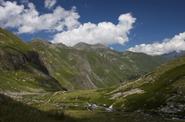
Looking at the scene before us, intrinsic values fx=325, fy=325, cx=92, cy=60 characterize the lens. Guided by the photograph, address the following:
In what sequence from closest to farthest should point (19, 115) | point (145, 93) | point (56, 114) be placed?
point (19, 115) < point (56, 114) < point (145, 93)

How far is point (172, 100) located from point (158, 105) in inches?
248

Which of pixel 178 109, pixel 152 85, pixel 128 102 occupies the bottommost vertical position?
pixel 178 109

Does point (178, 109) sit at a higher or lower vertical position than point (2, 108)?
higher

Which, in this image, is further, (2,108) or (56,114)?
(56,114)

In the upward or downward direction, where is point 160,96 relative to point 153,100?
upward

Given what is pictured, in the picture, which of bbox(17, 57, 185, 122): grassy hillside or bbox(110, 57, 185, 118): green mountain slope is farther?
bbox(110, 57, 185, 118): green mountain slope

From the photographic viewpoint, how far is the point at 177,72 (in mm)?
184125

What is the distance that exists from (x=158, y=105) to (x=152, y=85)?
47.2 meters

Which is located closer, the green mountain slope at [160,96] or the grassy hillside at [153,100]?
the grassy hillside at [153,100]

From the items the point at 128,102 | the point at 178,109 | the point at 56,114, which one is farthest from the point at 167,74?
the point at 56,114

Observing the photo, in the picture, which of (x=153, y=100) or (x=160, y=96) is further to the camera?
(x=160, y=96)

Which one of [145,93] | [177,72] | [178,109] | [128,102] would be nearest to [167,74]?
[177,72]

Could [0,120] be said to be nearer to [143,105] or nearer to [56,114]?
[56,114]

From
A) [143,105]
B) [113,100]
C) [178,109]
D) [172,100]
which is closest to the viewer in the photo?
[178,109]
